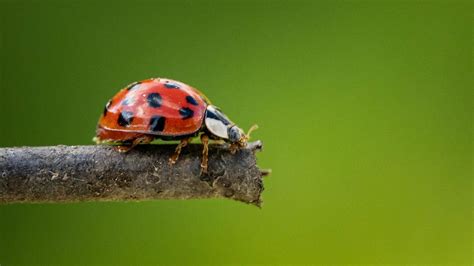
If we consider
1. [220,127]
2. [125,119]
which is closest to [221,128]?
[220,127]

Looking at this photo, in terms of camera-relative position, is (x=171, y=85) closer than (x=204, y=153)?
No

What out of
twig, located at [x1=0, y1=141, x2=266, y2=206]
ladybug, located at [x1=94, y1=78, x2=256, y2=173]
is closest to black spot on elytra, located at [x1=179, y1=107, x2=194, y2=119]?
ladybug, located at [x1=94, y1=78, x2=256, y2=173]

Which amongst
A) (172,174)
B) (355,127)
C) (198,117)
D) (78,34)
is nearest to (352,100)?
(355,127)

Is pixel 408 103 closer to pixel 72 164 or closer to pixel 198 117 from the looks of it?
pixel 198 117

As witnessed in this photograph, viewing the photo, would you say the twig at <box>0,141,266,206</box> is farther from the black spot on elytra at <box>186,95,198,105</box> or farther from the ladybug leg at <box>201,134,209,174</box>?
the black spot on elytra at <box>186,95,198,105</box>

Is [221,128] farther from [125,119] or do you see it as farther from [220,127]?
[125,119]

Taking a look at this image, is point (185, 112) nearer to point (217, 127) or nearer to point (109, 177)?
point (217, 127)
